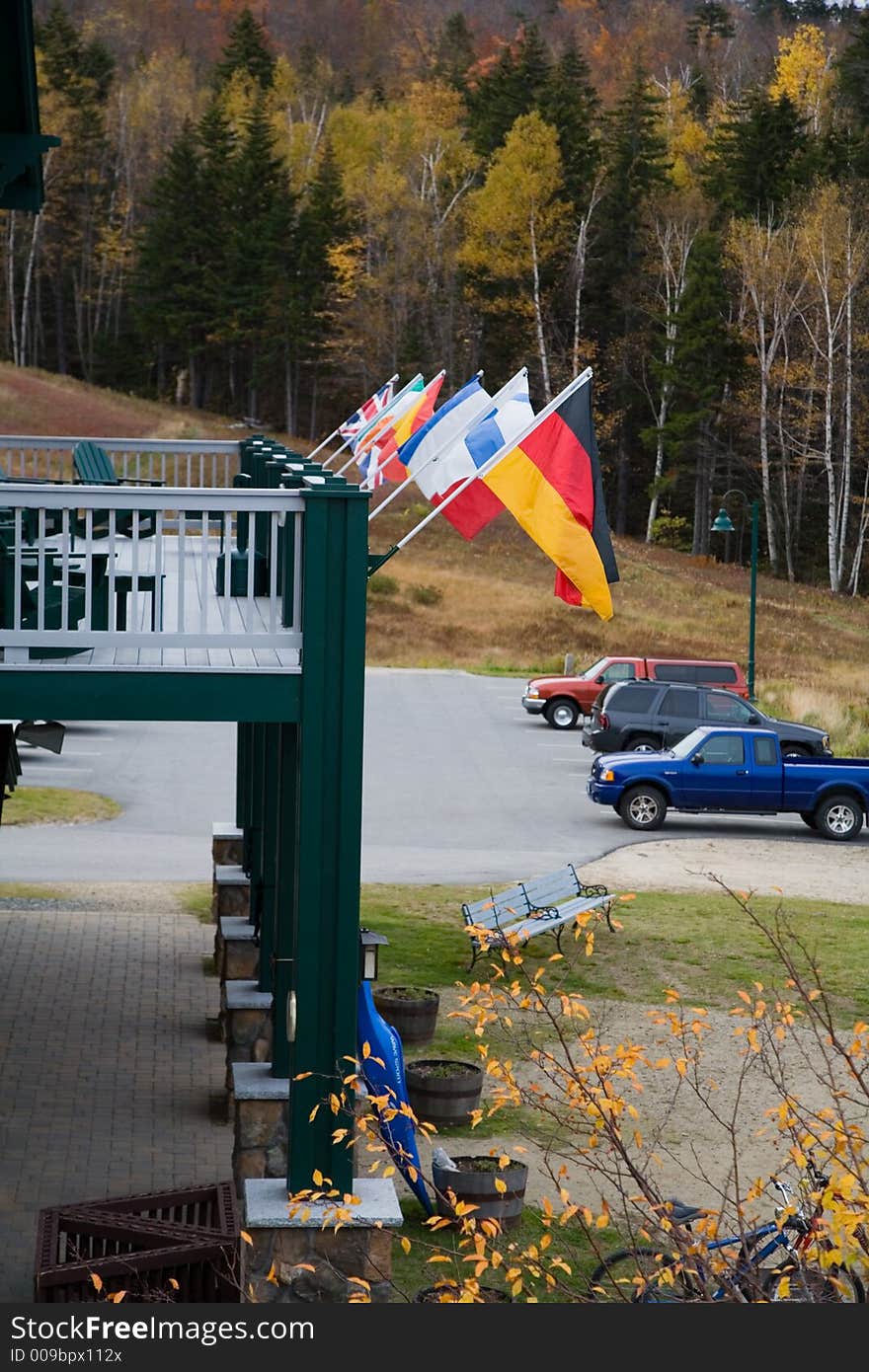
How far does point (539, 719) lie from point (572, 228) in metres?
34.1

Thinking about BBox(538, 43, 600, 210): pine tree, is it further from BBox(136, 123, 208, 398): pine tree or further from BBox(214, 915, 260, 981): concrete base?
BBox(214, 915, 260, 981): concrete base

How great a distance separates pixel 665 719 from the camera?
2791 centimetres

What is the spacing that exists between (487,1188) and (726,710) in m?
19.2

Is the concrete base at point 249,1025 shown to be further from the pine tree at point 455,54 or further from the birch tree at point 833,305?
the pine tree at point 455,54

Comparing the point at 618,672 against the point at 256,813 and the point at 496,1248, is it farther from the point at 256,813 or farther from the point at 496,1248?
the point at 496,1248

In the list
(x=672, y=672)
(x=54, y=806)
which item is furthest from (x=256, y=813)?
(x=672, y=672)

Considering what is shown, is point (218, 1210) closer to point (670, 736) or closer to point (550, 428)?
point (550, 428)

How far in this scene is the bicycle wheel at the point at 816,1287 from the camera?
193 inches

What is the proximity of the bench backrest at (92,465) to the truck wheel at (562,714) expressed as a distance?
67.5 ft

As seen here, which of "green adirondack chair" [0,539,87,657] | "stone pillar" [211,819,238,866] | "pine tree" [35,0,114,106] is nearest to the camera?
"green adirondack chair" [0,539,87,657]

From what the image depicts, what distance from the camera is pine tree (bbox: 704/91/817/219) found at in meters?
62.5

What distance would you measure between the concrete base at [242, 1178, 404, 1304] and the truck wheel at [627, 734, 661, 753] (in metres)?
20.3

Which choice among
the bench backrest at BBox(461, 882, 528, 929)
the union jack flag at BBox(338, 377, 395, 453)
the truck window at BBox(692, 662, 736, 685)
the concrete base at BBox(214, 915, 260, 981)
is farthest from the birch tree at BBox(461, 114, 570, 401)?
the concrete base at BBox(214, 915, 260, 981)

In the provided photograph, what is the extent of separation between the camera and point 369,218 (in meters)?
66.6
